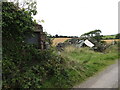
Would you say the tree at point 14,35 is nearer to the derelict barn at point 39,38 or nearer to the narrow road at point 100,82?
the derelict barn at point 39,38

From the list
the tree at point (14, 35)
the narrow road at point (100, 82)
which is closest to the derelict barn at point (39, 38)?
the tree at point (14, 35)

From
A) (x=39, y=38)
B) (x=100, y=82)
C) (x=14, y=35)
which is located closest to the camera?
(x=14, y=35)

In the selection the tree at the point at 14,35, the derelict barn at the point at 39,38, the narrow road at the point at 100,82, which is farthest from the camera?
the derelict barn at the point at 39,38

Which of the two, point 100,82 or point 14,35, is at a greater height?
point 14,35

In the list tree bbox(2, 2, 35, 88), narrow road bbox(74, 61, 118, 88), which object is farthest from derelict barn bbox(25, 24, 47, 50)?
narrow road bbox(74, 61, 118, 88)

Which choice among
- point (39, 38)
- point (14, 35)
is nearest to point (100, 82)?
point (39, 38)

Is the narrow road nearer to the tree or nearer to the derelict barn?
the derelict barn

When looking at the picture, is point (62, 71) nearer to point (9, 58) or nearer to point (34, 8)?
point (9, 58)

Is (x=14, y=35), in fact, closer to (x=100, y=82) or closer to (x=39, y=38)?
(x=39, y=38)

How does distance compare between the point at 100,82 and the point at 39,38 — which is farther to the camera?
the point at 39,38

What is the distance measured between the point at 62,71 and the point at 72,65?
1.43 metres

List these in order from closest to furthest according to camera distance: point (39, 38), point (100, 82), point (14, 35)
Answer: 1. point (14, 35)
2. point (100, 82)
3. point (39, 38)

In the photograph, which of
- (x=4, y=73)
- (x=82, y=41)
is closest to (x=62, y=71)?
(x=4, y=73)

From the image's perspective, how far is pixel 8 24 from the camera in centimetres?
438
